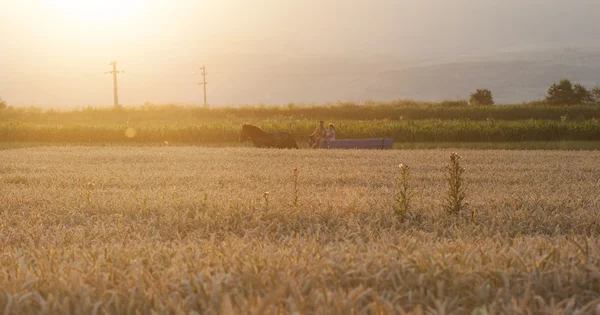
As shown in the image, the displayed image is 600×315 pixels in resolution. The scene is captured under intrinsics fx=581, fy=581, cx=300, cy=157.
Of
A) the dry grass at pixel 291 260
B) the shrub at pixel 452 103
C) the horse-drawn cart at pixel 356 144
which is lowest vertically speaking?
the horse-drawn cart at pixel 356 144

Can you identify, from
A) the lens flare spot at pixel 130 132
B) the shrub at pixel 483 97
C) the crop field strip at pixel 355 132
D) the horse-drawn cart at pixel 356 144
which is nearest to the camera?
the horse-drawn cart at pixel 356 144

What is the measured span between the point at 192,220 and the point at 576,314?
4.76 m

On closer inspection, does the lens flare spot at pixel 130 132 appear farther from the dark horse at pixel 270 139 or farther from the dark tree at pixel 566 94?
the dark tree at pixel 566 94

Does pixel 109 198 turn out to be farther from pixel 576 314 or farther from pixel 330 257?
pixel 576 314

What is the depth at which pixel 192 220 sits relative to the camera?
6.32m

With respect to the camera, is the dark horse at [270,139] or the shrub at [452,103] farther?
the shrub at [452,103]

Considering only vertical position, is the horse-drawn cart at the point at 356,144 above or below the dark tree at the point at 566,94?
below

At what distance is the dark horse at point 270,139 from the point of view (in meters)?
28.9

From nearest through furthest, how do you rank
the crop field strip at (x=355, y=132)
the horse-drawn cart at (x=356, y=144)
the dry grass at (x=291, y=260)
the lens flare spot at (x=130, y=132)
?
the dry grass at (x=291, y=260) < the horse-drawn cart at (x=356, y=144) < the crop field strip at (x=355, y=132) < the lens flare spot at (x=130, y=132)

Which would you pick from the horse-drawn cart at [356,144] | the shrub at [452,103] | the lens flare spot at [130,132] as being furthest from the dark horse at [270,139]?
the shrub at [452,103]

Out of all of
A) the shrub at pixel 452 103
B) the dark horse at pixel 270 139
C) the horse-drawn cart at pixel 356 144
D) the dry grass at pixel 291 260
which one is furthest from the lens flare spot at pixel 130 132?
the shrub at pixel 452 103

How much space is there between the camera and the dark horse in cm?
2886

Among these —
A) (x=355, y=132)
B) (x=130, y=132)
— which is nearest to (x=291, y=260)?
(x=355, y=132)

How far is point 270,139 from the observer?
95.9ft
